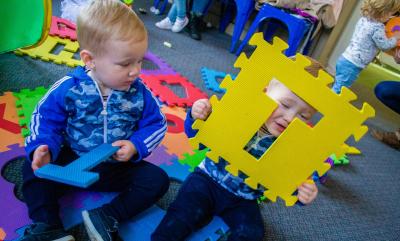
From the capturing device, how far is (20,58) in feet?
4.84

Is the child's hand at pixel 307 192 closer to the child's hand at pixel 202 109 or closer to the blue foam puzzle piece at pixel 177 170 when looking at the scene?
the child's hand at pixel 202 109

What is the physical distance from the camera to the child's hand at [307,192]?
2.48 feet

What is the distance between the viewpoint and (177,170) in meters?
1.13

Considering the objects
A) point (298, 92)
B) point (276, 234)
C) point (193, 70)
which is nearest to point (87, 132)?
point (298, 92)

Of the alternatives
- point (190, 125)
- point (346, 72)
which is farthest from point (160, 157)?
point (346, 72)

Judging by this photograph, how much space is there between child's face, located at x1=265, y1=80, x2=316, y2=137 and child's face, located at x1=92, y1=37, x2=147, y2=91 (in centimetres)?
34

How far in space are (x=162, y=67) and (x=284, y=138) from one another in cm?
124

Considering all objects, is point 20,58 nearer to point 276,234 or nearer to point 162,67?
point 162,67

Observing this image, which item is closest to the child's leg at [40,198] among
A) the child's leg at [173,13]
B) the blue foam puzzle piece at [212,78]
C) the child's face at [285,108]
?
the child's face at [285,108]

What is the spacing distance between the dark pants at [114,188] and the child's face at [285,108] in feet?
1.17

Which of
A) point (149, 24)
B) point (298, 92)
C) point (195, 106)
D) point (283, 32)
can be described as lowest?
point (149, 24)

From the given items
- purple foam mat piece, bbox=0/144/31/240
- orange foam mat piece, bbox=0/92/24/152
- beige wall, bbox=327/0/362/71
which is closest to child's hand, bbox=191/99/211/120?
purple foam mat piece, bbox=0/144/31/240

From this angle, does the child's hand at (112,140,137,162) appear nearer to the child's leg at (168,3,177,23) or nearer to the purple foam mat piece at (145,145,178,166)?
the purple foam mat piece at (145,145,178,166)

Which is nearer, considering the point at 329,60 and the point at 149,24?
the point at 149,24
